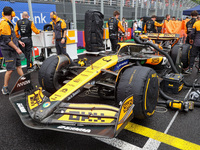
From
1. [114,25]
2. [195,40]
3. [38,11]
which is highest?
[38,11]

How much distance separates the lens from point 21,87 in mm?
2596

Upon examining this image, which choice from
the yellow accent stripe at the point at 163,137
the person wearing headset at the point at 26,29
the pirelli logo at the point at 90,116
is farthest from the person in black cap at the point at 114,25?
the pirelli logo at the point at 90,116

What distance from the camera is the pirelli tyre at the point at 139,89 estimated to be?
7.55 feet

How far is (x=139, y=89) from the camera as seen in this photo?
7.52 ft

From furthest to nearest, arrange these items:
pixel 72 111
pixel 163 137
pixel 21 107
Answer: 1. pixel 163 137
2. pixel 21 107
3. pixel 72 111

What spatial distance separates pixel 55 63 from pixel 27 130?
47.5 inches

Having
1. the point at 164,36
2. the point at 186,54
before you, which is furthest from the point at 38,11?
the point at 186,54

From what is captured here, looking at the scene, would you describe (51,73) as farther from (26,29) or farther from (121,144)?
(26,29)

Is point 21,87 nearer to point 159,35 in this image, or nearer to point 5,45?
point 5,45

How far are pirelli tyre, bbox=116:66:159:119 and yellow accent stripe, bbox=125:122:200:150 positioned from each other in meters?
0.22

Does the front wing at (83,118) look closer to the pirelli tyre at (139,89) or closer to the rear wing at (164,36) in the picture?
the pirelli tyre at (139,89)

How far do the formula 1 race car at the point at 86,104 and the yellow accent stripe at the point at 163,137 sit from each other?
8.4 inches

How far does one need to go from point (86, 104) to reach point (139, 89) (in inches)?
27.8

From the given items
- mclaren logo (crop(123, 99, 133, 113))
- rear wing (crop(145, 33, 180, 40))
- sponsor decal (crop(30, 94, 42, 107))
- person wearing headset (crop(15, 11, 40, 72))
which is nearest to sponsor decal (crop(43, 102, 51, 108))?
sponsor decal (crop(30, 94, 42, 107))
